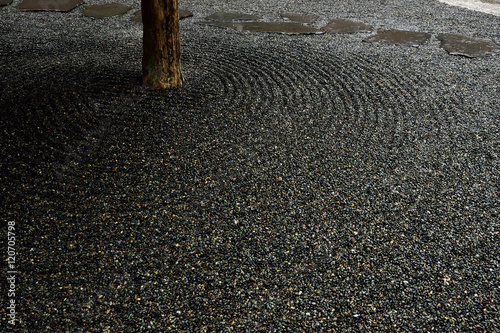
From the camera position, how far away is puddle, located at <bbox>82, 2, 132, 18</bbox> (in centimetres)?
534

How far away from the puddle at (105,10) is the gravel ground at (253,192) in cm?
158

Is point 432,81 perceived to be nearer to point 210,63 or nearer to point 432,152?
point 432,152

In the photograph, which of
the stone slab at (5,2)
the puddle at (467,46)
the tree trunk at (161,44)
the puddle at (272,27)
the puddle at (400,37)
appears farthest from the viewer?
the stone slab at (5,2)

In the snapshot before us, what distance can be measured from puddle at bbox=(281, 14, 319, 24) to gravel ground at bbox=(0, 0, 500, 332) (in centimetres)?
139

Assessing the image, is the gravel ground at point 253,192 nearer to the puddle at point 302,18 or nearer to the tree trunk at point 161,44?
the tree trunk at point 161,44

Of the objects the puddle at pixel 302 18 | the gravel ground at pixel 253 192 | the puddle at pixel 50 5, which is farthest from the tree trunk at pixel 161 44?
the puddle at pixel 50 5

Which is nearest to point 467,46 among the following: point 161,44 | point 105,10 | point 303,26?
point 303,26

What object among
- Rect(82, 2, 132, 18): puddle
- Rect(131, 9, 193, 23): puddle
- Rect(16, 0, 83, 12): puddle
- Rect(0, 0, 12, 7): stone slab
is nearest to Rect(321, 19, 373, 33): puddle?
Rect(131, 9, 193, 23): puddle

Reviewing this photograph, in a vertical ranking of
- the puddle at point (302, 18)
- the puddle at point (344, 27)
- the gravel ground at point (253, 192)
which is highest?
the puddle at point (302, 18)

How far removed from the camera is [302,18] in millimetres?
5328

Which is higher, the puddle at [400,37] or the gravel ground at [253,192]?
the puddle at [400,37]

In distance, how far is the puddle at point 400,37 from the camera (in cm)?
447

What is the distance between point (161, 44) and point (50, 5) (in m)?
3.60

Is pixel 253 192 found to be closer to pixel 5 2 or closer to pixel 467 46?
pixel 467 46
